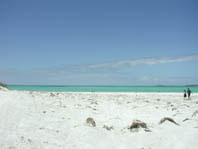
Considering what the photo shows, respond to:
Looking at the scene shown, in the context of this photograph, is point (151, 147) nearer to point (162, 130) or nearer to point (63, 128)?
point (162, 130)

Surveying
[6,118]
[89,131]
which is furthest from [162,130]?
[6,118]

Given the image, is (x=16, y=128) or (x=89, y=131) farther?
(x=89, y=131)

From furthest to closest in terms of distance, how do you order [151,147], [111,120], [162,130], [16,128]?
[111,120]
[162,130]
[16,128]
[151,147]

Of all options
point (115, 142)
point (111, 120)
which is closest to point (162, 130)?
point (115, 142)

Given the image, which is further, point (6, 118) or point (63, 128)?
point (6, 118)

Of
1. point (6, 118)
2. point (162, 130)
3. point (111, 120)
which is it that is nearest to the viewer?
point (162, 130)

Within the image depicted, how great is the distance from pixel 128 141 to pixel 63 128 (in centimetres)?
215

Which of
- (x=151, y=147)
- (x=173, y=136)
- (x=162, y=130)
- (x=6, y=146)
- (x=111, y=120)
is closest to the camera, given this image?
(x=6, y=146)

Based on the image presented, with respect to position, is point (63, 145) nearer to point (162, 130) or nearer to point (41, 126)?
point (41, 126)

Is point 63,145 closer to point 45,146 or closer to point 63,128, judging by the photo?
point 45,146

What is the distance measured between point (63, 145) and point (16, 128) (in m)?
1.73

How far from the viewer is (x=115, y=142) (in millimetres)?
5133

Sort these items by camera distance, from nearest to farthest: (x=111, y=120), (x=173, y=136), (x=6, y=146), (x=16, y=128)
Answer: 1. (x=6, y=146)
2. (x=173, y=136)
3. (x=16, y=128)
4. (x=111, y=120)

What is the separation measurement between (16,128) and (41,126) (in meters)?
0.76
